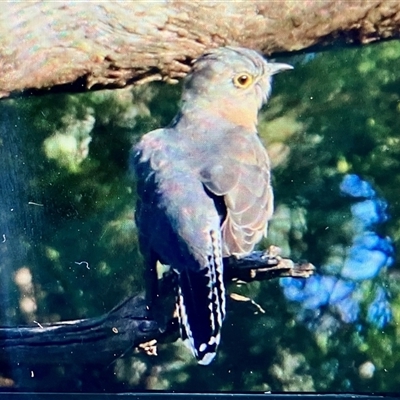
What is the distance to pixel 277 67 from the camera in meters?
2.21

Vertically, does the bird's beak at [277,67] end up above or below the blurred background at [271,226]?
above

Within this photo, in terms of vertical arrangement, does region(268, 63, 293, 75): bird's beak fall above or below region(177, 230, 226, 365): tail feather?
above

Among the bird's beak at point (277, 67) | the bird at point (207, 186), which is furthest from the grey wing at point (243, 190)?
the bird's beak at point (277, 67)

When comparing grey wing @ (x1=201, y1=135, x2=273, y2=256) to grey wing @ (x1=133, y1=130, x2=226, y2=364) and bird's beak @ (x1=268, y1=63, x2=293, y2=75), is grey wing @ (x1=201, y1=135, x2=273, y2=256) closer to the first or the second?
grey wing @ (x1=133, y1=130, x2=226, y2=364)

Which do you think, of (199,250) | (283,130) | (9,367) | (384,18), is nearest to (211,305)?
(199,250)

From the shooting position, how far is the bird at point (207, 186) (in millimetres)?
2166

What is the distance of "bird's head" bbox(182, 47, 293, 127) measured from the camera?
2.21 m

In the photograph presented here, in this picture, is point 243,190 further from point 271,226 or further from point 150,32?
point 150,32

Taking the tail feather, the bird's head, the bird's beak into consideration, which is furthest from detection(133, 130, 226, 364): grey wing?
the bird's beak

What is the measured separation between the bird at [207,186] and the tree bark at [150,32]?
0.06 m

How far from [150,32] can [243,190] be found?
49cm

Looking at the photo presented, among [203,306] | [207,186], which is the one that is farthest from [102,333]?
[207,186]

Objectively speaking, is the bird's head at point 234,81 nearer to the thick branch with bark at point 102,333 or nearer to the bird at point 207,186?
the bird at point 207,186

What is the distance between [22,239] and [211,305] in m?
0.58
